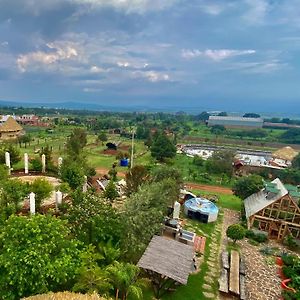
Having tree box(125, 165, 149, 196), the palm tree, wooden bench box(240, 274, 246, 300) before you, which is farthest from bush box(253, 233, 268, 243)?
the palm tree

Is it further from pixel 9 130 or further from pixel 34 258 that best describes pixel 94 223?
pixel 9 130

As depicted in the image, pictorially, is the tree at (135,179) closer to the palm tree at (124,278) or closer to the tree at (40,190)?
the tree at (40,190)

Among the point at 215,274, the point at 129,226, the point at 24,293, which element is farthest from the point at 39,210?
the point at 215,274

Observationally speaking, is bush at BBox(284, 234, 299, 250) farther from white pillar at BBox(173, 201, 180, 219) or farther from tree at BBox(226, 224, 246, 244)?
white pillar at BBox(173, 201, 180, 219)

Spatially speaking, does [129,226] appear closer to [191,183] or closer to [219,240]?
[219,240]

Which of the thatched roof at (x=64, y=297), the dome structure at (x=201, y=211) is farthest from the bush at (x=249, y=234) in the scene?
the thatched roof at (x=64, y=297)

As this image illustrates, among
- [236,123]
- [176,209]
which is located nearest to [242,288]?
[176,209]
